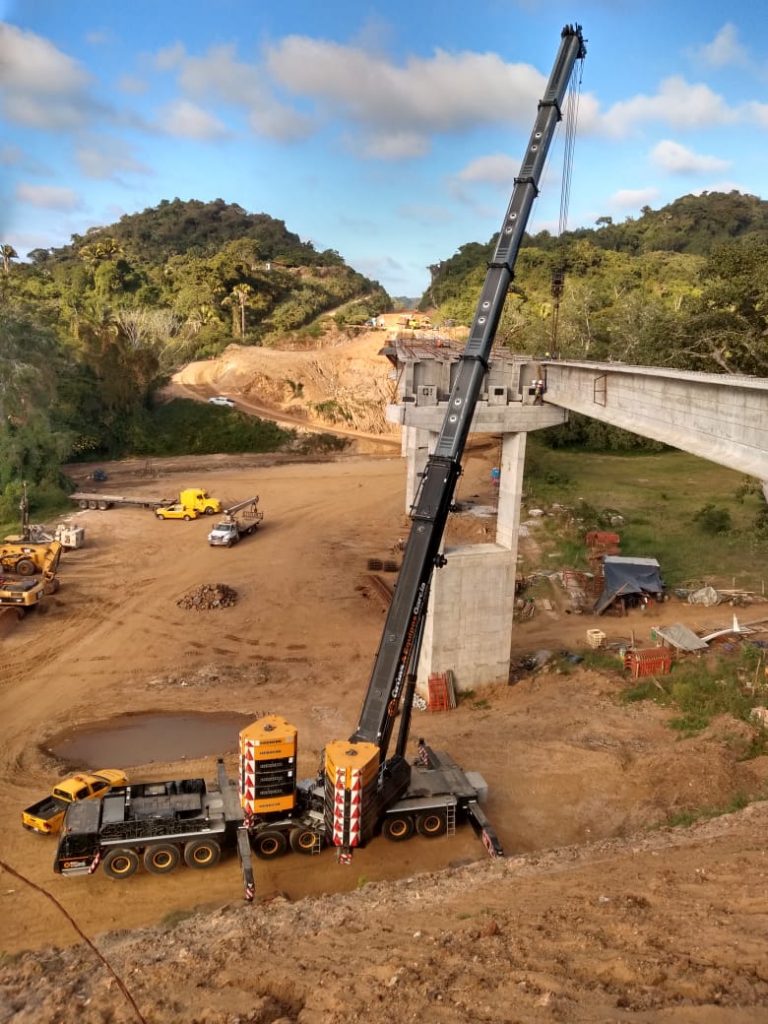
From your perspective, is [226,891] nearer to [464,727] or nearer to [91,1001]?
[91,1001]

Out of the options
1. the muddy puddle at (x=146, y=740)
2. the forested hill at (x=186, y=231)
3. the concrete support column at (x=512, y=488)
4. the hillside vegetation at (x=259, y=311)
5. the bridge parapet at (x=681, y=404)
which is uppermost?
the forested hill at (x=186, y=231)

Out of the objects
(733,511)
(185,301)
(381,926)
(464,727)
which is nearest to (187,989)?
→ (381,926)

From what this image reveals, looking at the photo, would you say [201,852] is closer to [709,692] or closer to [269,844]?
[269,844]

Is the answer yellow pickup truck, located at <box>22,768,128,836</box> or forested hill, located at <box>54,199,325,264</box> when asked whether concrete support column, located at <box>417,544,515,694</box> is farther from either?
forested hill, located at <box>54,199,325,264</box>

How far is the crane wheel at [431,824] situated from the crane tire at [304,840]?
1940mm

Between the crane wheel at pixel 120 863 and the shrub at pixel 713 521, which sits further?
the shrub at pixel 713 521

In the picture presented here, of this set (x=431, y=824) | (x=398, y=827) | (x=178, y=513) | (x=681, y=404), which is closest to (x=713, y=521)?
(x=681, y=404)

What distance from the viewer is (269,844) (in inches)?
542

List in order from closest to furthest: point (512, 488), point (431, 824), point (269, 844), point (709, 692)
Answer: point (269, 844) → point (431, 824) → point (709, 692) → point (512, 488)

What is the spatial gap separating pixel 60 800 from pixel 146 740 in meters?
4.72

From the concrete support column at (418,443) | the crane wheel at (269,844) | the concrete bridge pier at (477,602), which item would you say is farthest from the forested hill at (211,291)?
the crane wheel at (269,844)

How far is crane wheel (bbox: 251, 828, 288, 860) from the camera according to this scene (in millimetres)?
13633

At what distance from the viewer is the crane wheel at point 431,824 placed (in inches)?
563

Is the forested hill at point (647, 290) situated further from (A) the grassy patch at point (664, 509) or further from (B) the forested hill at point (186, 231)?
(B) the forested hill at point (186, 231)
